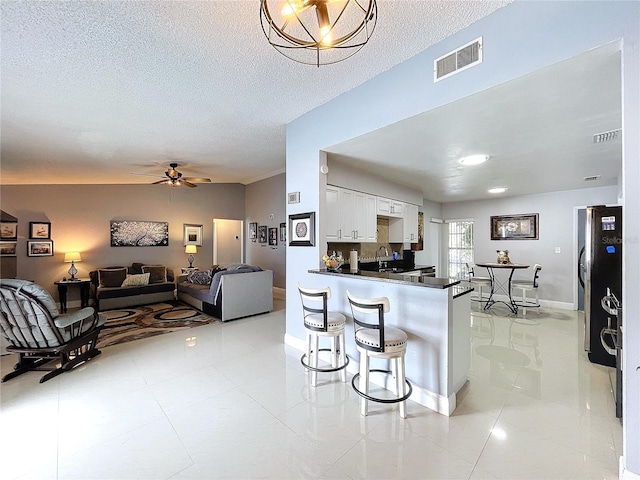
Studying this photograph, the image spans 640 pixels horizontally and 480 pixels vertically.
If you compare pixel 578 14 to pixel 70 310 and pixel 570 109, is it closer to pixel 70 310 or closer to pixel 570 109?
pixel 570 109

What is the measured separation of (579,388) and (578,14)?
308 centimetres

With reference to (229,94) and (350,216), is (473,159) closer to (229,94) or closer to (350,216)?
(350,216)

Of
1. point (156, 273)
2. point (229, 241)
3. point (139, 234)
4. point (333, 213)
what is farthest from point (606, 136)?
point (139, 234)

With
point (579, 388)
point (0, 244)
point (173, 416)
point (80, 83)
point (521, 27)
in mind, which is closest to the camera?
point (521, 27)

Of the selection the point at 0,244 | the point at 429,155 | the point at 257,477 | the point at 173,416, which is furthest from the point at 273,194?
the point at 257,477

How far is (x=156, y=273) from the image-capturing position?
6.61 meters

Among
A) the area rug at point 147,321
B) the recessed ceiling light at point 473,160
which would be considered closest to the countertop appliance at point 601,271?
the recessed ceiling light at point 473,160

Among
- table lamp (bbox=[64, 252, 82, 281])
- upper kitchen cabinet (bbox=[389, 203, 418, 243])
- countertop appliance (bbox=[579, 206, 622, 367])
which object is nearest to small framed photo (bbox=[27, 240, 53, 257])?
table lamp (bbox=[64, 252, 82, 281])

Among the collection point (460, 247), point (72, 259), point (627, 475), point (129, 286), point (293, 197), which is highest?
point (293, 197)

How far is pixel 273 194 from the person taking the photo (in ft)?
24.8

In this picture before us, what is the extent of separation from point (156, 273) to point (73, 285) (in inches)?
59.4

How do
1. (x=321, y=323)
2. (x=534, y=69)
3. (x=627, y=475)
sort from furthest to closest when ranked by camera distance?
1. (x=321, y=323)
2. (x=534, y=69)
3. (x=627, y=475)

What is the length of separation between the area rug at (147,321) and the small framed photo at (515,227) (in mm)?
6596

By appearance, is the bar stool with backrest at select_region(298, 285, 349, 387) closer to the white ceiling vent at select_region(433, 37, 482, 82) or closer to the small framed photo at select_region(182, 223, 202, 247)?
the white ceiling vent at select_region(433, 37, 482, 82)
